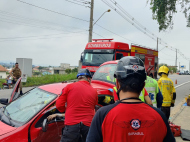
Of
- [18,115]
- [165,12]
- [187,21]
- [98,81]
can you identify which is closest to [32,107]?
[18,115]

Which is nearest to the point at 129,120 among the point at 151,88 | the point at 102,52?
the point at 151,88

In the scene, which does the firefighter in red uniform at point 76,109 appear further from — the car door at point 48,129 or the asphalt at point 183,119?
the asphalt at point 183,119

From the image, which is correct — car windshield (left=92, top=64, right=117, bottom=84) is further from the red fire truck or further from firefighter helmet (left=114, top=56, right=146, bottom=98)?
the red fire truck

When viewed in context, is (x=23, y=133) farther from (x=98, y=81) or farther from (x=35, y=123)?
(x=98, y=81)

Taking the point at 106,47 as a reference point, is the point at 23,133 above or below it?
below

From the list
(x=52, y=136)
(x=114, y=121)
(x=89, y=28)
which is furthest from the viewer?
(x=89, y=28)

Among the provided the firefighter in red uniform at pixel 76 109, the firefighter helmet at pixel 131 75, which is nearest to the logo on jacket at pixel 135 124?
the firefighter helmet at pixel 131 75

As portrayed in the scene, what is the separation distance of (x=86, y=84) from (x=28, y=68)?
20.6 metres

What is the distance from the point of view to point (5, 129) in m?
3.06

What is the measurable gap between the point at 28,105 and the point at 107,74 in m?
2.42

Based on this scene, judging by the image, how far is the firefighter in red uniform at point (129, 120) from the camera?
4.47 ft

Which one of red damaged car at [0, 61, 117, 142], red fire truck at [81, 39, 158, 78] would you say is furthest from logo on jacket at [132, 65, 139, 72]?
red fire truck at [81, 39, 158, 78]

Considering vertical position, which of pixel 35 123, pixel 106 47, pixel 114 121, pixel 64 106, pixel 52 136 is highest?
pixel 106 47

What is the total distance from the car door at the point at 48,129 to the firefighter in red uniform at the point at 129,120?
188cm
